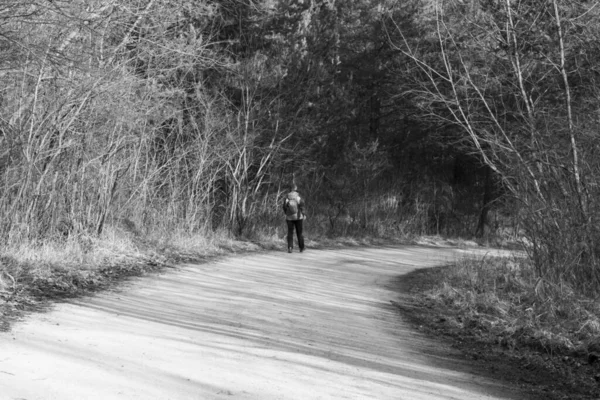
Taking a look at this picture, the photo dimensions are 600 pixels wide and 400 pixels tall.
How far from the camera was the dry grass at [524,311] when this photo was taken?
7.99 meters

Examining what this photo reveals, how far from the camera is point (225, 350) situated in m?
6.57

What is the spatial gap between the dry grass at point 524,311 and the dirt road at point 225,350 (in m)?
0.96

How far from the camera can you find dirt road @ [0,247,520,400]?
5.26 metres

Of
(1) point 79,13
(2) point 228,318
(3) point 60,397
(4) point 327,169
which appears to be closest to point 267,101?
(4) point 327,169

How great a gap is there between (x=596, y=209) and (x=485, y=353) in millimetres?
3360

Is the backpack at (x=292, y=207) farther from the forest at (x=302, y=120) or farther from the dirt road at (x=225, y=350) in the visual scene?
the dirt road at (x=225, y=350)

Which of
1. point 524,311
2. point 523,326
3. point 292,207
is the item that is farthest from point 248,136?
point 523,326

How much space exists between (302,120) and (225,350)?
59.4ft

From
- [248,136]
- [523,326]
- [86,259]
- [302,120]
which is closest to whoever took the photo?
[523,326]

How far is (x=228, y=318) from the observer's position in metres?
8.30

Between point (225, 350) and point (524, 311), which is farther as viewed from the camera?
point (524, 311)

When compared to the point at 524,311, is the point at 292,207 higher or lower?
higher

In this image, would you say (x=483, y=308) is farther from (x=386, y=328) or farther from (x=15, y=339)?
(x=15, y=339)

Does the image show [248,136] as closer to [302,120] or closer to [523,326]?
[302,120]
